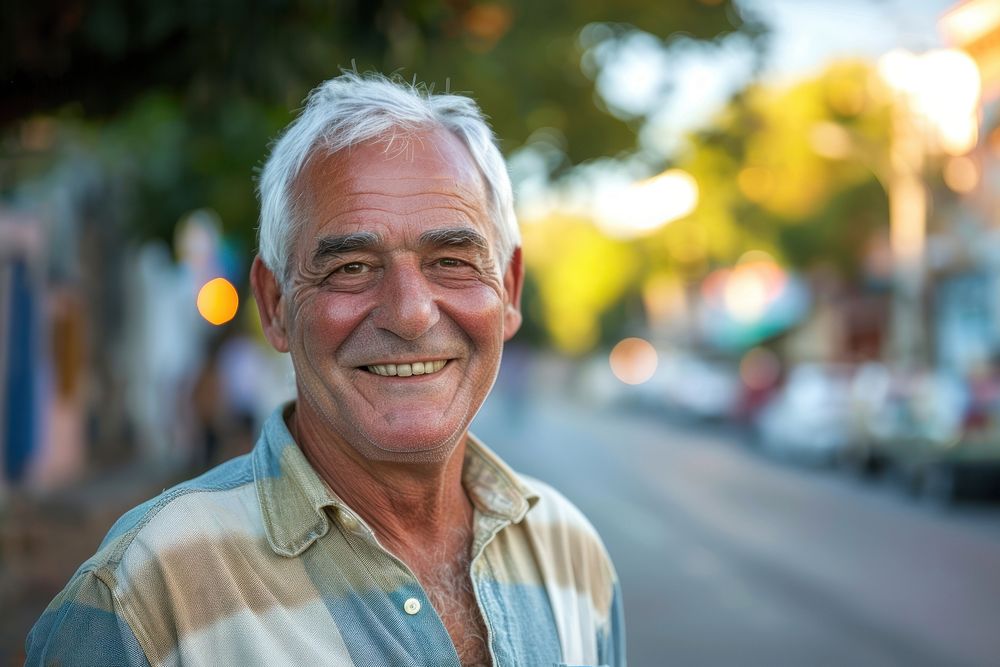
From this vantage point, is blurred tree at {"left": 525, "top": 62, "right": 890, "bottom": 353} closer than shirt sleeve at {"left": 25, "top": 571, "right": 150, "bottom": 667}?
No

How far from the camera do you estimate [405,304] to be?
80.4 inches

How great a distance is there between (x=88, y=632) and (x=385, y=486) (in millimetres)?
576

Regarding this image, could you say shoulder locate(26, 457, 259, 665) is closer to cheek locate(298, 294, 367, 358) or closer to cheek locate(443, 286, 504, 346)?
cheek locate(298, 294, 367, 358)

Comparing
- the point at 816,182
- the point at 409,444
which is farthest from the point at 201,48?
the point at 816,182

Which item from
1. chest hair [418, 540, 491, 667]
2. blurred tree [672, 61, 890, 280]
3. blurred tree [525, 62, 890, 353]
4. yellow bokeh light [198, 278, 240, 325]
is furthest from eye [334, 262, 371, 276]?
blurred tree [672, 61, 890, 280]

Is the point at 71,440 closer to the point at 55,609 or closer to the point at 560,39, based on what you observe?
the point at 560,39

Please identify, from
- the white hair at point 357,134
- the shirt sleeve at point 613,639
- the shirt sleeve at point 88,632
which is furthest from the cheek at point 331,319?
the shirt sleeve at point 613,639

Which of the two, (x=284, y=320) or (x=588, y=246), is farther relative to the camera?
(x=588, y=246)

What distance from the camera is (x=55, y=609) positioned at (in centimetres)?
182

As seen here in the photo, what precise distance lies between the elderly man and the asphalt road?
5758 millimetres

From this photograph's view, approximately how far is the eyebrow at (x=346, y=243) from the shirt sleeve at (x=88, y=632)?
0.64m

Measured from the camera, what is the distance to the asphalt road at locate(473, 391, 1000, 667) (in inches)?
324

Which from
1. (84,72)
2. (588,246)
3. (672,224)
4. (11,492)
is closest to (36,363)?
(11,492)

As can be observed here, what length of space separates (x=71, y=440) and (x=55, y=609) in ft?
55.5
